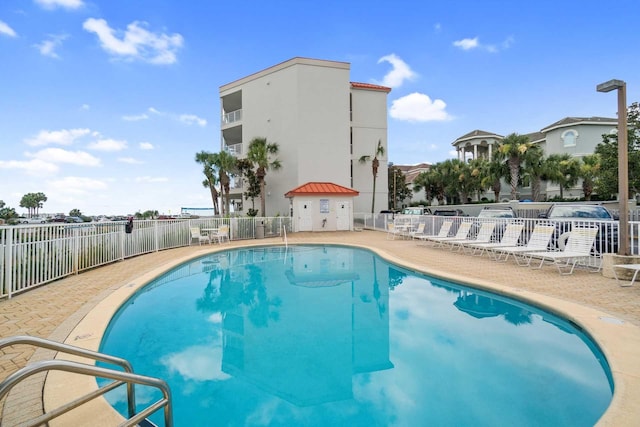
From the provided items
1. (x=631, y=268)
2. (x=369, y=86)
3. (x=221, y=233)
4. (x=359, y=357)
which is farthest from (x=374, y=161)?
(x=359, y=357)

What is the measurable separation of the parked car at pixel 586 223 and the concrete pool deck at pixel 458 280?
104cm

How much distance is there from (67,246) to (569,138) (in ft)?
148

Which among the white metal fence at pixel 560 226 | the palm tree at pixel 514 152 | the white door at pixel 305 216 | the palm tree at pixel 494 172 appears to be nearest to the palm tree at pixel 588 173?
the palm tree at pixel 514 152

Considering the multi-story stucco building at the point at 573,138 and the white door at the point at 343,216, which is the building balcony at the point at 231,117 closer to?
the white door at the point at 343,216

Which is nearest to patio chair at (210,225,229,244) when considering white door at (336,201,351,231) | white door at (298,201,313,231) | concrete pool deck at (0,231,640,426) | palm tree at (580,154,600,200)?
concrete pool deck at (0,231,640,426)

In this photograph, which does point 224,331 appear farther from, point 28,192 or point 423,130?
point 28,192

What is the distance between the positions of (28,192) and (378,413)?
96.3m

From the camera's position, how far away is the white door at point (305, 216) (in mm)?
22938

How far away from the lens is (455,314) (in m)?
6.44

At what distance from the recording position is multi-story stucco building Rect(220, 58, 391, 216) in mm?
26734

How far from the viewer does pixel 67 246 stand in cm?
838

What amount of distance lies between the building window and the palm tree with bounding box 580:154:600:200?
530cm

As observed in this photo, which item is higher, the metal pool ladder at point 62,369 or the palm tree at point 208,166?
the palm tree at point 208,166

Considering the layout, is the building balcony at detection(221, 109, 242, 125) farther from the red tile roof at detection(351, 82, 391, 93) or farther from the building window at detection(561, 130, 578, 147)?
the building window at detection(561, 130, 578, 147)
